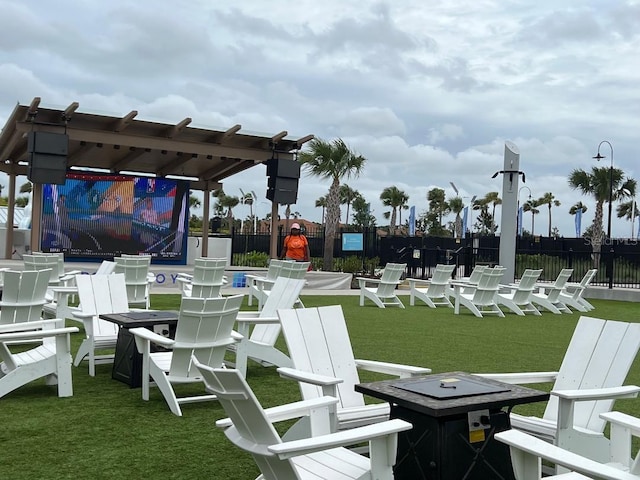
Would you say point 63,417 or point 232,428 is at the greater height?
point 232,428

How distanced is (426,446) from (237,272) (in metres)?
15.1

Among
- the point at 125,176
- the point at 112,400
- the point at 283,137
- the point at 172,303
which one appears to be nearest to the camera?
the point at 112,400

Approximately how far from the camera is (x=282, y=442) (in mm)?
2945

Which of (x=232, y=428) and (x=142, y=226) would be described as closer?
(x=232, y=428)

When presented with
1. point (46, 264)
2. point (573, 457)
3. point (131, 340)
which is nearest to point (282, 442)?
point (573, 457)

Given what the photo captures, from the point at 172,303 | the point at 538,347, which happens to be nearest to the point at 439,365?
the point at 538,347

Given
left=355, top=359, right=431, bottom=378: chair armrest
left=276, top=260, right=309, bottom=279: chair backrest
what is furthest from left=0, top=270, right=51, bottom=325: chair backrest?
left=276, top=260, right=309, bottom=279: chair backrest

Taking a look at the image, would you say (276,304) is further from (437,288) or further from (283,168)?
(283,168)

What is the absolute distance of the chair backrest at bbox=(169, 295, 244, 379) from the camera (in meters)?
5.55

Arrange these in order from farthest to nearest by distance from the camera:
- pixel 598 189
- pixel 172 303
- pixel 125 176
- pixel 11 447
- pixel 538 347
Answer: pixel 598 189, pixel 125 176, pixel 172 303, pixel 538 347, pixel 11 447

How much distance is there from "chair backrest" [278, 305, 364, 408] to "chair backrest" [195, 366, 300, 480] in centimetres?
146

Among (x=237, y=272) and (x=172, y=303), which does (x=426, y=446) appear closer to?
(x=172, y=303)

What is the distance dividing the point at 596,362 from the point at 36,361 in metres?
4.19

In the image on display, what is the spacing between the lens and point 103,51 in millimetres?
17828
